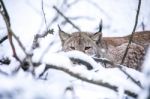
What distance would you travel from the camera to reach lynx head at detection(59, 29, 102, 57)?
3963 mm

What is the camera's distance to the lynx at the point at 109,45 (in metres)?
4.00

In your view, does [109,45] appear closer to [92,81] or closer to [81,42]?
[81,42]

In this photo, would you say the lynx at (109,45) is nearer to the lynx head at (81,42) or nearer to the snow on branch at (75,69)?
the lynx head at (81,42)

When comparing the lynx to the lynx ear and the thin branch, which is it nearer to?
the lynx ear

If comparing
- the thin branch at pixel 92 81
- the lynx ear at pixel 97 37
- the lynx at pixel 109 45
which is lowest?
the lynx at pixel 109 45

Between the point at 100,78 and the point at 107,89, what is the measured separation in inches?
2.4

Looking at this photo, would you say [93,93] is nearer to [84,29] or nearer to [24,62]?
[24,62]

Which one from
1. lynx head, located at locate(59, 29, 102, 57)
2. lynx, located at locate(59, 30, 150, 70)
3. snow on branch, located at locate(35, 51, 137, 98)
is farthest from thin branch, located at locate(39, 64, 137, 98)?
lynx head, located at locate(59, 29, 102, 57)

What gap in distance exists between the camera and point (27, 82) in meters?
1.43

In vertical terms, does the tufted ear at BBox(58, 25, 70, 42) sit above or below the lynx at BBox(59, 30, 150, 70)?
above

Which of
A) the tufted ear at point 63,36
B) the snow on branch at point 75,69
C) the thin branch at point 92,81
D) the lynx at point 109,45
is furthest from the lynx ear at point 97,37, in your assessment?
the thin branch at point 92,81

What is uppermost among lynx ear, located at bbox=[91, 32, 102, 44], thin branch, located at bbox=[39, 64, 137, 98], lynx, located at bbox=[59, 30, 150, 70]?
thin branch, located at bbox=[39, 64, 137, 98]

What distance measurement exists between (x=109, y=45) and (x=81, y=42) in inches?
20.0

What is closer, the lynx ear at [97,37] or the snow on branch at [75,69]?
the snow on branch at [75,69]
